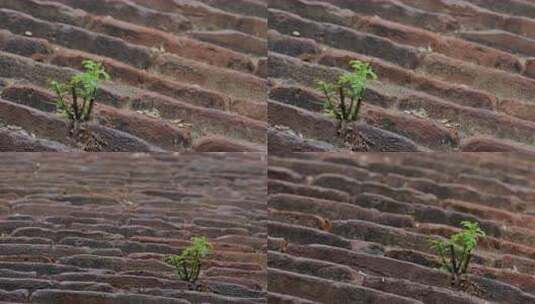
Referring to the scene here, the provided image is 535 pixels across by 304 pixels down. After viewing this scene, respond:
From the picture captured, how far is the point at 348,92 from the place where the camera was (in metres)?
3.61

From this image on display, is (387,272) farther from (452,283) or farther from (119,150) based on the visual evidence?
(119,150)

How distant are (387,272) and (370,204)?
0.95 feet

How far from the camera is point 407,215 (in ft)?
12.0

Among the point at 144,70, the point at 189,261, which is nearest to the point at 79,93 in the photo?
the point at 144,70

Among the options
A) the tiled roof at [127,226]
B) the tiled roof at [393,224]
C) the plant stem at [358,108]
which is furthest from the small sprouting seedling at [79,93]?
the plant stem at [358,108]

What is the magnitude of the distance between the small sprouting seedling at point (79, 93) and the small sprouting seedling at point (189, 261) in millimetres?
624

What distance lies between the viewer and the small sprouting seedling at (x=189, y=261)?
3.56m

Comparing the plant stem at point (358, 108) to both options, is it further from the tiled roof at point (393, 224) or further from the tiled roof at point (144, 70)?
the tiled roof at point (144, 70)

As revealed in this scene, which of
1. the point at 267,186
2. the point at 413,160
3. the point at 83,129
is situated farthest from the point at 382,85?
the point at 83,129

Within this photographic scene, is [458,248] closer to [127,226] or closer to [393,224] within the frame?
[393,224]

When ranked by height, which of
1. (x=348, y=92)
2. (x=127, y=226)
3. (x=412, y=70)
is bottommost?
(x=127, y=226)

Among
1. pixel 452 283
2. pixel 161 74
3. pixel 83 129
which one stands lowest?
pixel 452 283

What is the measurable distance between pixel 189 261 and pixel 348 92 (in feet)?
2.91

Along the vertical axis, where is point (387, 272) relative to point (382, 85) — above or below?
below
